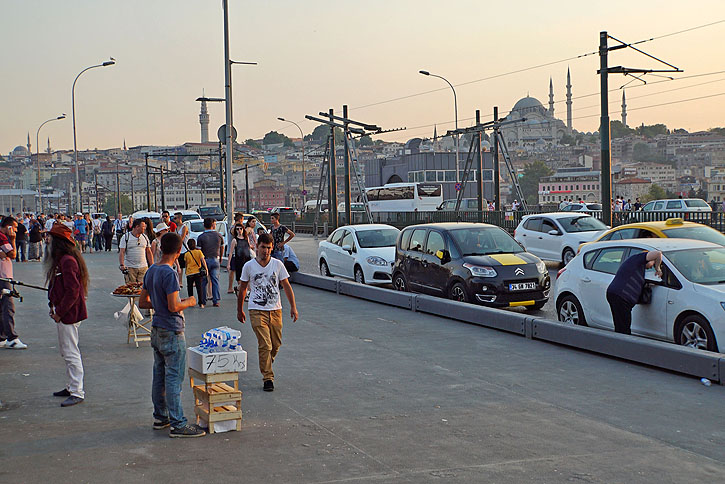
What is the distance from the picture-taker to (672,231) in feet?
51.7

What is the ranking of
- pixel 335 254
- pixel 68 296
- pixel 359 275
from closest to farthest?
pixel 68 296 → pixel 359 275 → pixel 335 254

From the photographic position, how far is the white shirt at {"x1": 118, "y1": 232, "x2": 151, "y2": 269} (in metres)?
13.9

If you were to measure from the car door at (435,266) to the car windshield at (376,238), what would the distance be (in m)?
3.89

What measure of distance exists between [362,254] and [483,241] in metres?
4.59

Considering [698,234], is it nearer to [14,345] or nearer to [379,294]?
[379,294]

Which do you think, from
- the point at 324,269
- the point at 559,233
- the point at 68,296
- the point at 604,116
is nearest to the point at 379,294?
the point at 324,269

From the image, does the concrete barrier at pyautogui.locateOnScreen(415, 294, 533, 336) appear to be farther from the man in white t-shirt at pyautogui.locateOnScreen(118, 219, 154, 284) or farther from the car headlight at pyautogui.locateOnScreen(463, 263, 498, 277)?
the man in white t-shirt at pyautogui.locateOnScreen(118, 219, 154, 284)

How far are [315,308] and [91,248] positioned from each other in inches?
957

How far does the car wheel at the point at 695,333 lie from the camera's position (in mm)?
9296

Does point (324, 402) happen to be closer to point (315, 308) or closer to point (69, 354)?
point (69, 354)

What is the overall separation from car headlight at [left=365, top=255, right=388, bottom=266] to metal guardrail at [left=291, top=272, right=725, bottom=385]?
2548 millimetres

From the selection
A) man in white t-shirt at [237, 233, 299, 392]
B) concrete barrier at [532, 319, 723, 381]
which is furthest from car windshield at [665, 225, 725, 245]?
man in white t-shirt at [237, 233, 299, 392]

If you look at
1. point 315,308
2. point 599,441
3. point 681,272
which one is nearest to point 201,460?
point 599,441

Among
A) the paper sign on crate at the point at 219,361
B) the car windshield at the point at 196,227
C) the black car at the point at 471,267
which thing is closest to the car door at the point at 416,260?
the black car at the point at 471,267
